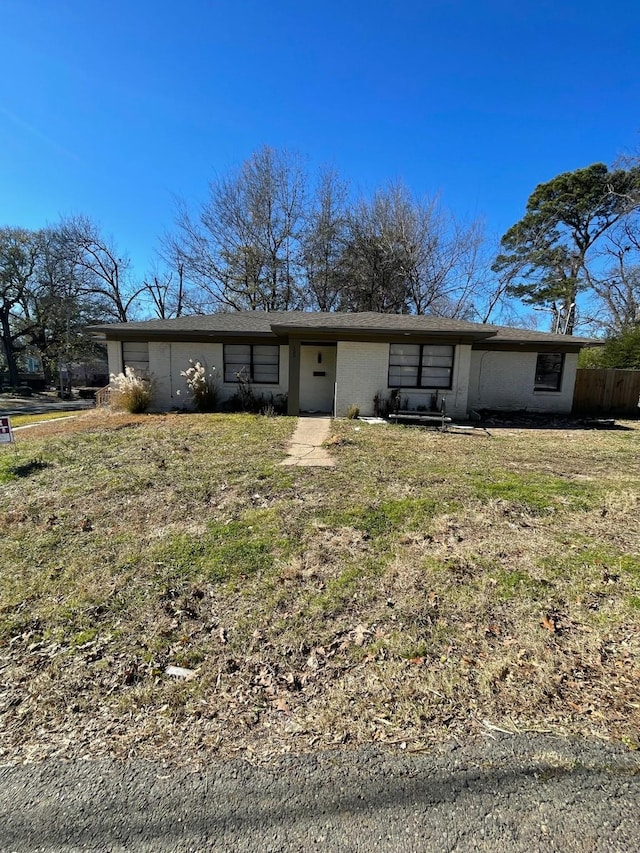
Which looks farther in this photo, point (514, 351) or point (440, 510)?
point (514, 351)

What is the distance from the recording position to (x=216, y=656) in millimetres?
2391

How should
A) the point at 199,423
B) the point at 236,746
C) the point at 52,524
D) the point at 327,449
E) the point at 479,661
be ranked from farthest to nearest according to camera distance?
the point at 199,423 → the point at 327,449 → the point at 52,524 → the point at 479,661 → the point at 236,746

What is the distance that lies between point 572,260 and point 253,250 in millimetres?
19805

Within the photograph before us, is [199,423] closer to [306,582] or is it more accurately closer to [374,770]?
[306,582]

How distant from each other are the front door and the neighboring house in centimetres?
3

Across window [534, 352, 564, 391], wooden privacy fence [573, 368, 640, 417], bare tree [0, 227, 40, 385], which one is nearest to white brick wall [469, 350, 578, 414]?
window [534, 352, 564, 391]

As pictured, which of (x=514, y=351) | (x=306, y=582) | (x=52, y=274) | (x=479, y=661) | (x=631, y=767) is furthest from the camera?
(x=52, y=274)

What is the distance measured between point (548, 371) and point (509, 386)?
4.62ft

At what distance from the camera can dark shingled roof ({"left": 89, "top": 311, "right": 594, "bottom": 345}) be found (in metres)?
10.6

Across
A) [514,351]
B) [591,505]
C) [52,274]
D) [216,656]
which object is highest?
[52,274]

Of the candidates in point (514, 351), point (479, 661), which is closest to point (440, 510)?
point (479, 661)

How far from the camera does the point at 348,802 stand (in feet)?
5.18

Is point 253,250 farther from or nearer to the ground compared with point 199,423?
farther from the ground

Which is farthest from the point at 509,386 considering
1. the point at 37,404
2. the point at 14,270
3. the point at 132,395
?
the point at 14,270
